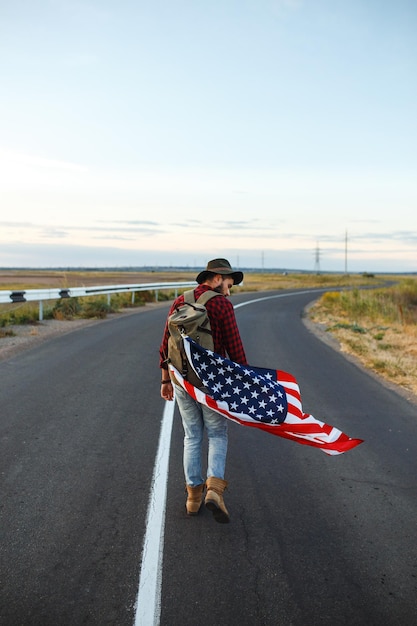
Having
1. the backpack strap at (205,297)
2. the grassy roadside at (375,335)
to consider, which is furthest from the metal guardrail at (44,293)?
the backpack strap at (205,297)

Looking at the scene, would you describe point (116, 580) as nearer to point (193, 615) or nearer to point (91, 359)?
point (193, 615)

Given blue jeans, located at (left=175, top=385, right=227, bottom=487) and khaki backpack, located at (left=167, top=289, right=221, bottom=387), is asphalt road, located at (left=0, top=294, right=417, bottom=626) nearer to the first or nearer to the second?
blue jeans, located at (left=175, top=385, right=227, bottom=487)

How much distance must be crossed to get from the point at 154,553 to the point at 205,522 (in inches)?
26.3

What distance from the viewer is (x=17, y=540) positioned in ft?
13.8

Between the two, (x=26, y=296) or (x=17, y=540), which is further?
(x=26, y=296)

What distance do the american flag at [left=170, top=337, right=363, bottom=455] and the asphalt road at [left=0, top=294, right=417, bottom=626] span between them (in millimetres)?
646

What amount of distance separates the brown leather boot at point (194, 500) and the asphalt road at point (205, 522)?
0.39 feet

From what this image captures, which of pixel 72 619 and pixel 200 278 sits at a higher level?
pixel 200 278

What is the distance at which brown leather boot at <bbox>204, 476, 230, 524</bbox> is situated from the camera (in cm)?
451

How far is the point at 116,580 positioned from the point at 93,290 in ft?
67.9

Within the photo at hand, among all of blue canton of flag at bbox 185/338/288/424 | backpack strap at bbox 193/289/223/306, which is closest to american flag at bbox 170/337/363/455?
blue canton of flag at bbox 185/338/288/424

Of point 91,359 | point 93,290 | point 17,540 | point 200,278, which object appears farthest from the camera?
point 93,290

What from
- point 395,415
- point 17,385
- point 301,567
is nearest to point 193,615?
point 301,567

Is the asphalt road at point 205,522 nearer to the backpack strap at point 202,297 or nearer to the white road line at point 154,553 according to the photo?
the white road line at point 154,553
